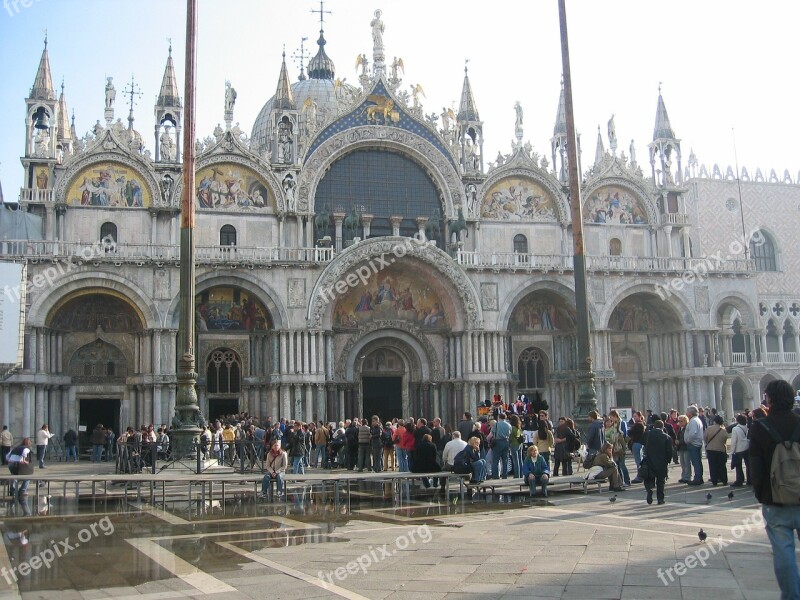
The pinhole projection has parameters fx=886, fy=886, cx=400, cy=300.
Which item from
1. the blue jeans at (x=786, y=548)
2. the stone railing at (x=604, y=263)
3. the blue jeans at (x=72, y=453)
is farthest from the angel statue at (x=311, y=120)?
the blue jeans at (x=786, y=548)

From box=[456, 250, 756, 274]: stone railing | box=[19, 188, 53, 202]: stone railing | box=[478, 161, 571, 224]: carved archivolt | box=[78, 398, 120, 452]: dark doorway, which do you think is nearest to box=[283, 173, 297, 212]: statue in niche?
box=[456, 250, 756, 274]: stone railing

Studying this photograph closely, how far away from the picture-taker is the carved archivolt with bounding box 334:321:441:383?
126 feet

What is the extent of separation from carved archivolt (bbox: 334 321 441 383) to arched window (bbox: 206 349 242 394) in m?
4.25

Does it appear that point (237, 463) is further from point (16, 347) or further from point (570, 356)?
point (570, 356)

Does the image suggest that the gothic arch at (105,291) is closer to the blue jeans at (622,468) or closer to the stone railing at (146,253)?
the stone railing at (146,253)

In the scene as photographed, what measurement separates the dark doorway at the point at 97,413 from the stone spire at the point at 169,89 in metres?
13.2

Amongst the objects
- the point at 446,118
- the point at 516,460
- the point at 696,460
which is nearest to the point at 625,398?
the point at 446,118

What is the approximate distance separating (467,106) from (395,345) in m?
12.3

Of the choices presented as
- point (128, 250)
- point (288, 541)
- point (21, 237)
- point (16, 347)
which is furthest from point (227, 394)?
point (288, 541)

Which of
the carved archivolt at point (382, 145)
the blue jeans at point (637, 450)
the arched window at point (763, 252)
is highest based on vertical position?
the carved archivolt at point (382, 145)

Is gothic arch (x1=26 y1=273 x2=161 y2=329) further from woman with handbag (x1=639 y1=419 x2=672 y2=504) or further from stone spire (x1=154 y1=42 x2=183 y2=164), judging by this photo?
woman with handbag (x1=639 y1=419 x2=672 y2=504)

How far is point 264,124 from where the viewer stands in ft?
195

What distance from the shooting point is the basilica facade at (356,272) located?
35500mm

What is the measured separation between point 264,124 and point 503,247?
80.1ft
